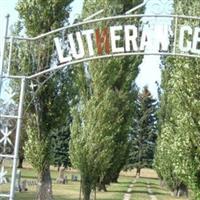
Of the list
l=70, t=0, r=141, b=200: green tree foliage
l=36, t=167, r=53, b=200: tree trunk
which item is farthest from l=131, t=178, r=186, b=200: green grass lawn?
l=36, t=167, r=53, b=200: tree trunk

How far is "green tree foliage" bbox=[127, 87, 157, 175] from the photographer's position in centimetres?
7294

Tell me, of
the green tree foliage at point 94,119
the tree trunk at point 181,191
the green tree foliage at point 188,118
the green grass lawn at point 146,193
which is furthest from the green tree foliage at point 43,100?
the tree trunk at point 181,191

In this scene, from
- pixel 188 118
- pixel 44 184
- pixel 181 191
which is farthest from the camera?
pixel 181 191

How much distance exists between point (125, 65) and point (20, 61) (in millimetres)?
6331

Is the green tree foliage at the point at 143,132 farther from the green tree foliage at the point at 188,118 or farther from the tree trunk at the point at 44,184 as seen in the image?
the green tree foliage at the point at 188,118

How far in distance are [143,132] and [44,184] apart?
52.1 m

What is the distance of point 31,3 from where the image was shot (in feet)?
71.9

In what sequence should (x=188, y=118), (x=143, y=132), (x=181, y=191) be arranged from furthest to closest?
(x=143, y=132)
(x=181, y=191)
(x=188, y=118)

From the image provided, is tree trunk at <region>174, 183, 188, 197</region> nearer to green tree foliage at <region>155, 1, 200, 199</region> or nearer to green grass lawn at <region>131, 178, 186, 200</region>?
green grass lawn at <region>131, 178, 186, 200</region>

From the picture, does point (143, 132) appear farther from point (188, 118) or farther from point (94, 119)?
point (188, 118)

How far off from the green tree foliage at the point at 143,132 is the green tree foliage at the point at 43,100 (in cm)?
5067

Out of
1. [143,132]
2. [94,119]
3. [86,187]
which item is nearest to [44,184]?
[86,187]

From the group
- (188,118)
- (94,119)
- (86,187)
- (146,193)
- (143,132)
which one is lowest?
(146,193)

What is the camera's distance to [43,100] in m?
22.0
